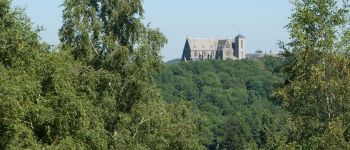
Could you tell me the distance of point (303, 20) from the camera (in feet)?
91.3

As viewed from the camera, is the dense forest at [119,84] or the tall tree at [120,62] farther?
the tall tree at [120,62]

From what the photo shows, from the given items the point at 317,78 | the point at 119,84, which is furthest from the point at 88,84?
the point at 317,78

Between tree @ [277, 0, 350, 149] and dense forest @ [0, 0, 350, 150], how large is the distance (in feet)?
0.13

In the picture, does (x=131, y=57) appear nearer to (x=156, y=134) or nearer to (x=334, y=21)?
(x=156, y=134)

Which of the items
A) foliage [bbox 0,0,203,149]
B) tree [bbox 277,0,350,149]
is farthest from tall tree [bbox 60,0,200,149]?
tree [bbox 277,0,350,149]

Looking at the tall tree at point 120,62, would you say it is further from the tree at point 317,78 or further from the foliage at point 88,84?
the tree at point 317,78

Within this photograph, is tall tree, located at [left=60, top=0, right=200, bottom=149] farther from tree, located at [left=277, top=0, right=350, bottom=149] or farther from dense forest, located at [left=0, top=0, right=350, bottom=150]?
tree, located at [left=277, top=0, right=350, bottom=149]

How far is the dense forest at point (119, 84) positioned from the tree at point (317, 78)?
0.04m

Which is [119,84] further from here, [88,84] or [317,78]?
[317,78]

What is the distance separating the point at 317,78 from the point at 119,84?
29.8 feet

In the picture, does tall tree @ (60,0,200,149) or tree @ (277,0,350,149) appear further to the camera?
tall tree @ (60,0,200,149)

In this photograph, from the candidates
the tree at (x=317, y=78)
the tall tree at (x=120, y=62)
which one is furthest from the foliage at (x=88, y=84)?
the tree at (x=317, y=78)

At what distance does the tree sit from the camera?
1035 inches

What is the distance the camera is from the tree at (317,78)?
26281 millimetres
